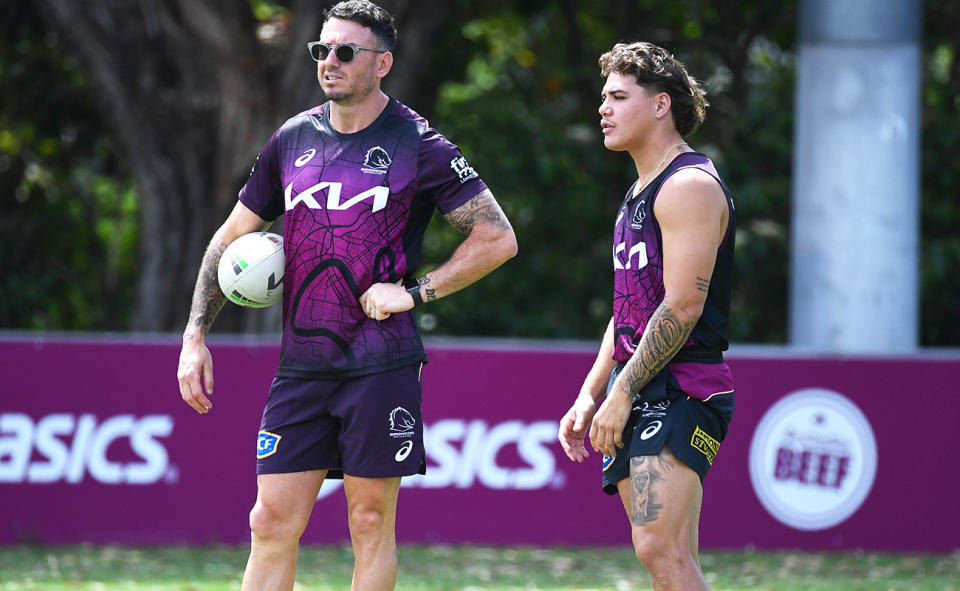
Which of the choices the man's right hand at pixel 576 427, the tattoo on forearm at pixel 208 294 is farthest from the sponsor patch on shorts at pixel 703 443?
the tattoo on forearm at pixel 208 294

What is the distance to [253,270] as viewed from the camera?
437cm

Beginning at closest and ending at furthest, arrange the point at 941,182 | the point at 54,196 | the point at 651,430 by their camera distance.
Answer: the point at 651,430 < the point at 941,182 < the point at 54,196

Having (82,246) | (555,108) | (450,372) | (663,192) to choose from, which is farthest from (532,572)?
(82,246)

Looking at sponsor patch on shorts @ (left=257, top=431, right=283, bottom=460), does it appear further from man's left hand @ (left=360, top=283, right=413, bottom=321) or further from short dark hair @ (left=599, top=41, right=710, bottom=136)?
short dark hair @ (left=599, top=41, right=710, bottom=136)

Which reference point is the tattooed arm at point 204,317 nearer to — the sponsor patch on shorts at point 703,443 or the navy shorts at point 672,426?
the navy shorts at point 672,426

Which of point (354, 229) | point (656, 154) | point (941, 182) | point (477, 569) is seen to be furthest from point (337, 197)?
point (941, 182)

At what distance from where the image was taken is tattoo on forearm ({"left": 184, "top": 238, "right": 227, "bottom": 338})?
4477 mm

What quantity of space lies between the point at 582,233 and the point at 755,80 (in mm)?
2929

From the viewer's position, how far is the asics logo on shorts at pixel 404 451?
4.33m

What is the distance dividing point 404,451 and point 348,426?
21 centimetres

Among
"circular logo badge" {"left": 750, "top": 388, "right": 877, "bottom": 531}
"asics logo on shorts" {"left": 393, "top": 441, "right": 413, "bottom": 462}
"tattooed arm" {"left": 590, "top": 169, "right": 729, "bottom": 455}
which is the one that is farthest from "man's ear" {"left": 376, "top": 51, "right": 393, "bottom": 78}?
"circular logo badge" {"left": 750, "top": 388, "right": 877, "bottom": 531}

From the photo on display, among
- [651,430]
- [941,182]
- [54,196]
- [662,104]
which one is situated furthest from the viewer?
[54,196]

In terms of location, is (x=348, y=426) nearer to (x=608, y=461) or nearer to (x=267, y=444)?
(x=267, y=444)

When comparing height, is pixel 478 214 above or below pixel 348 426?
above
